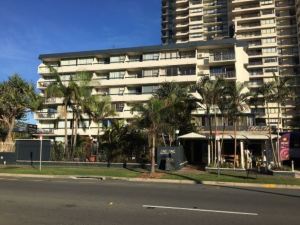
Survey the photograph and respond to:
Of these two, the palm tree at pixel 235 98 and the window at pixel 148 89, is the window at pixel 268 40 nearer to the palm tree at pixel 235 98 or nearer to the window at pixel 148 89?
the window at pixel 148 89

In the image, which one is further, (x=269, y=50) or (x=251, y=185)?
(x=269, y=50)

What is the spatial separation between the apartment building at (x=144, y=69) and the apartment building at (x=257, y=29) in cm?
1892

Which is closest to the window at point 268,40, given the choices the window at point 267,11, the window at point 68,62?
the window at point 267,11

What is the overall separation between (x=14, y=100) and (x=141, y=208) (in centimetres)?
2993

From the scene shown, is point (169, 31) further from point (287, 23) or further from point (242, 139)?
A: point (242, 139)

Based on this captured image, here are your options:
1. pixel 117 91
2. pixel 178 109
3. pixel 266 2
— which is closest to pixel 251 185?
pixel 178 109

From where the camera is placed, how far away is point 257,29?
87750mm

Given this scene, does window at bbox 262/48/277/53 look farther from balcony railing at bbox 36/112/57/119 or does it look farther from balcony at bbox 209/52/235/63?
balcony railing at bbox 36/112/57/119

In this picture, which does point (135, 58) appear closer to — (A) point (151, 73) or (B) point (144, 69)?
(B) point (144, 69)

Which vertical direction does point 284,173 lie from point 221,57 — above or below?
below

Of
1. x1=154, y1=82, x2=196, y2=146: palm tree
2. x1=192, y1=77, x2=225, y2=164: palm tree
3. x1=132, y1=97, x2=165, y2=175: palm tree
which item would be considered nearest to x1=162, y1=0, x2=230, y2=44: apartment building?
x1=154, y1=82, x2=196, y2=146: palm tree

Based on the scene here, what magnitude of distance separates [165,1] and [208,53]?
194 feet

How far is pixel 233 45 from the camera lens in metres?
59.8

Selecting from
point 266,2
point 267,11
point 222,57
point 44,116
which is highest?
point 266,2
